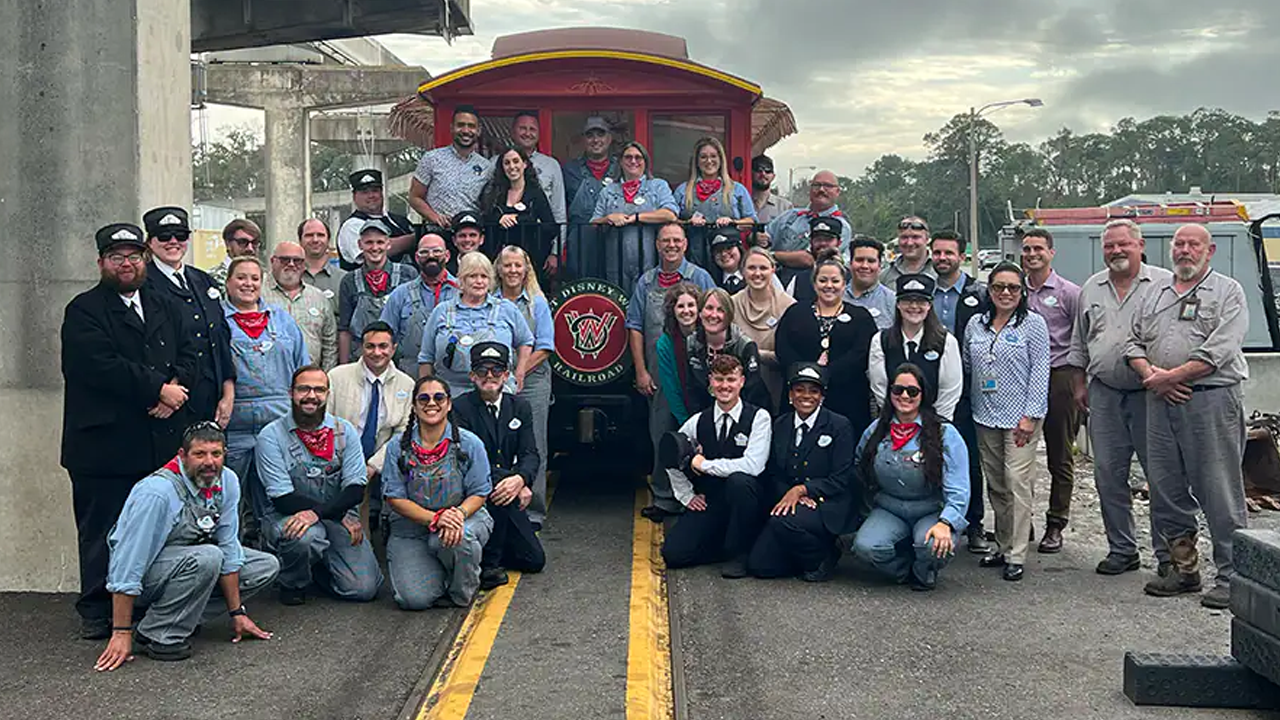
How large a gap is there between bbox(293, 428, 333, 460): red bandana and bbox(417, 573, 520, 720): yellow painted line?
106 cm

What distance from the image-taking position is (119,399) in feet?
18.6

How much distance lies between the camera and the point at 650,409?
7.87m

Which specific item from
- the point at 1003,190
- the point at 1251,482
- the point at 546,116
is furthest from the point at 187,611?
the point at 1003,190

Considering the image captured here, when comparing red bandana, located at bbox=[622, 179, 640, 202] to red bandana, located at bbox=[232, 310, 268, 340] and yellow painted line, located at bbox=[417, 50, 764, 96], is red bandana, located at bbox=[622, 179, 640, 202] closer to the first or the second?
yellow painted line, located at bbox=[417, 50, 764, 96]

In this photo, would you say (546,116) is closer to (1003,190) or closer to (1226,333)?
(1226,333)

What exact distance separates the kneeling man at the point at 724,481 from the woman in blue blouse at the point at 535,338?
3.03ft

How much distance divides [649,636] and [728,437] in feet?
5.11

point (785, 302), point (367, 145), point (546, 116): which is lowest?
point (785, 302)

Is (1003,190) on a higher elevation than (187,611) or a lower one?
higher

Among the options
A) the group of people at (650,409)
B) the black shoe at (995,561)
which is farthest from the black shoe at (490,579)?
the black shoe at (995,561)

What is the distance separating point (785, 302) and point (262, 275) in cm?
306

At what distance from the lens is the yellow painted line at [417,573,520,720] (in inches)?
182

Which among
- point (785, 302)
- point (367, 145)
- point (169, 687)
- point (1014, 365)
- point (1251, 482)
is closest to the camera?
point (169, 687)

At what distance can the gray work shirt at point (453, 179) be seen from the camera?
335 inches
